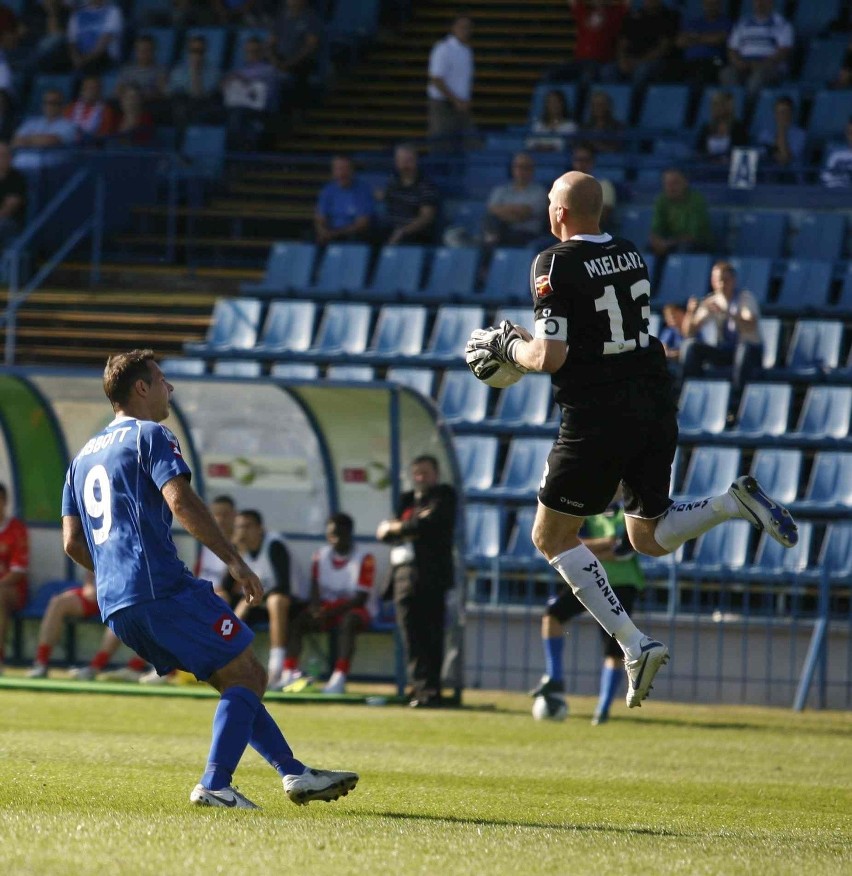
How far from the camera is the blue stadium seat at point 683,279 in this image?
18.2 metres

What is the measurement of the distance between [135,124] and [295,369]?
5489 millimetres

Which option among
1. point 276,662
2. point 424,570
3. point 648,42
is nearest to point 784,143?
point 648,42

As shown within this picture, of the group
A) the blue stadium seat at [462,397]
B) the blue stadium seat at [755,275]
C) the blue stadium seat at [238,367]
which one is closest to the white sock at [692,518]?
the blue stadium seat at [462,397]

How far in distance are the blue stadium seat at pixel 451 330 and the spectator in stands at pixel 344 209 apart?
82.1 inches

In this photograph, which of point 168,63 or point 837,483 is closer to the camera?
point 837,483

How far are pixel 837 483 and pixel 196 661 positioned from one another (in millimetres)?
10122

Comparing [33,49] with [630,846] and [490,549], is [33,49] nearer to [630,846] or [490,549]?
[490,549]

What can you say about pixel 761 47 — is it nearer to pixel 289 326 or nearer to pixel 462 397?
pixel 462 397

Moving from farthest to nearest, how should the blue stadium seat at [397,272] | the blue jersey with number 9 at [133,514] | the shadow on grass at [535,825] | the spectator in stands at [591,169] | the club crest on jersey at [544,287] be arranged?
the blue stadium seat at [397,272]
the spectator in stands at [591,169]
the club crest on jersey at [544,287]
the shadow on grass at [535,825]
the blue jersey with number 9 at [133,514]

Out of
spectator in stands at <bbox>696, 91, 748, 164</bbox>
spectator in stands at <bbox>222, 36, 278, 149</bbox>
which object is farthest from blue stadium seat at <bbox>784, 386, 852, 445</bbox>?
spectator in stands at <bbox>222, 36, 278, 149</bbox>

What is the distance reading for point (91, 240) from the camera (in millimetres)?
22297

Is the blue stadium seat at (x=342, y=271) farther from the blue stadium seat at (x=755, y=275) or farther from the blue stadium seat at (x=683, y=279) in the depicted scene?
the blue stadium seat at (x=755, y=275)

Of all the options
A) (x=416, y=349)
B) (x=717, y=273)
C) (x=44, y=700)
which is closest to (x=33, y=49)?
(x=416, y=349)

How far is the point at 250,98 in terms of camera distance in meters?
22.7
